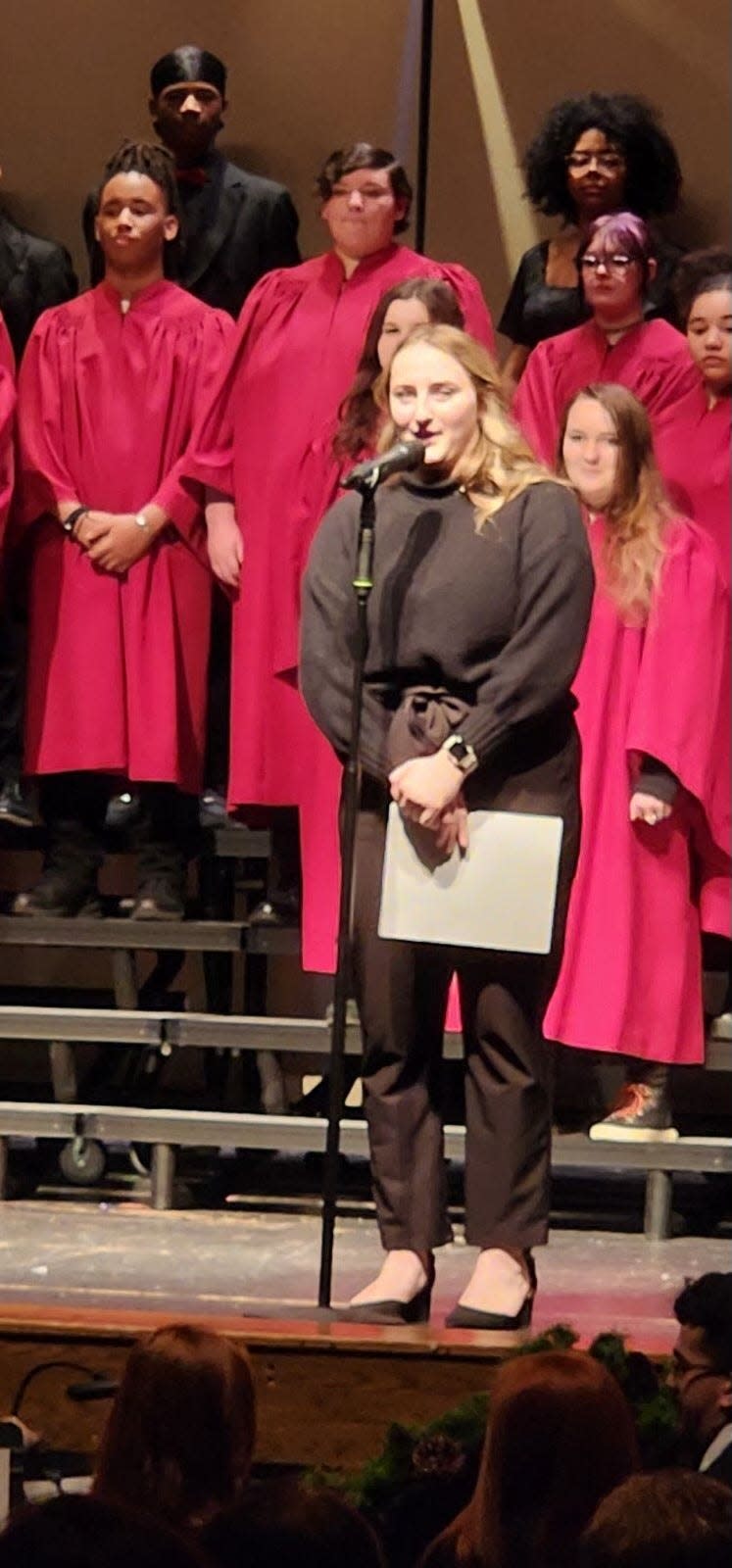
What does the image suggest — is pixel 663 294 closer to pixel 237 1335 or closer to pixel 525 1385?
pixel 237 1335

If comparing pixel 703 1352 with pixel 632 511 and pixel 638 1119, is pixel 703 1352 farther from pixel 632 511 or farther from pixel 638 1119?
pixel 632 511

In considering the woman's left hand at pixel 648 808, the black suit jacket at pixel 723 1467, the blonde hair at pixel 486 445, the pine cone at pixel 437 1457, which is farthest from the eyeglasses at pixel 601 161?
the black suit jacket at pixel 723 1467

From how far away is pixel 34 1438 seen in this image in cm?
330

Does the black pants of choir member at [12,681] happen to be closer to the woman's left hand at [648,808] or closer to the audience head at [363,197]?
the audience head at [363,197]

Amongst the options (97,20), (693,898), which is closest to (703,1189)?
(693,898)

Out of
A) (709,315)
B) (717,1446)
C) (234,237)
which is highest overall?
(234,237)

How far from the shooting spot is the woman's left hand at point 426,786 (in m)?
3.89

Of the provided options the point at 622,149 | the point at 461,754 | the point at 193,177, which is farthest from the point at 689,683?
the point at 193,177

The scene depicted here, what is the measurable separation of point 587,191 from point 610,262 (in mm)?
478

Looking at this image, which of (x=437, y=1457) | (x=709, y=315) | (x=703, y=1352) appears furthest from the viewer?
(x=709, y=315)

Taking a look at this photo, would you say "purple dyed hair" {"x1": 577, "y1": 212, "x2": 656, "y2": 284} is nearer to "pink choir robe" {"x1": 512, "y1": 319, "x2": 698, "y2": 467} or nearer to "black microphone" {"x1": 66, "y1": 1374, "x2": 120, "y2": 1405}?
"pink choir robe" {"x1": 512, "y1": 319, "x2": 698, "y2": 467}

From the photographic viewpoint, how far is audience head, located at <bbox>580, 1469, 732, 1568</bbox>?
7.01 ft

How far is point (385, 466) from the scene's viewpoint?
12.9 ft

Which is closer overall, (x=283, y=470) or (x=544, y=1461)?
(x=544, y=1461)
